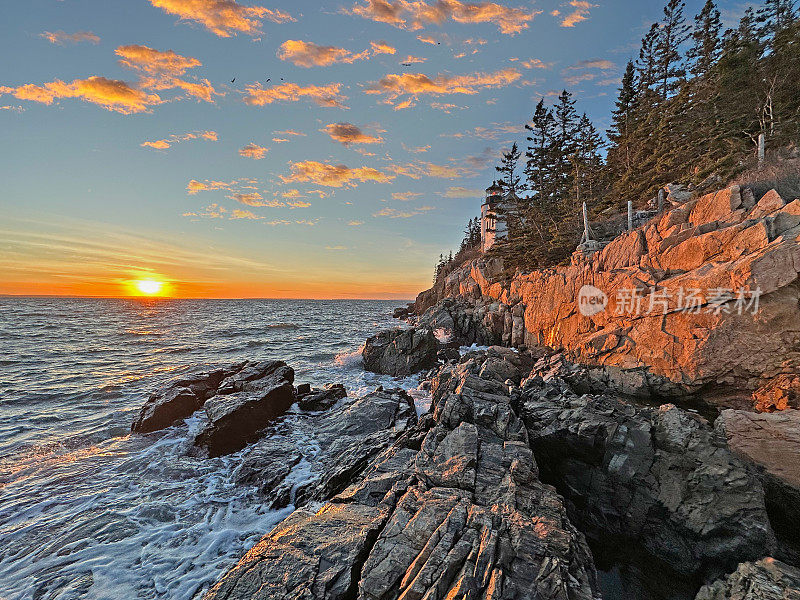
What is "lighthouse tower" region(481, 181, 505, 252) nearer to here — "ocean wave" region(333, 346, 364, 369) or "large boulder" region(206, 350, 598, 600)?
"ocean wave" region(333, 346, 364, 369)

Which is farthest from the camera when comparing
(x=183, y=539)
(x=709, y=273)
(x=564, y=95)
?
(x=564, y=95)

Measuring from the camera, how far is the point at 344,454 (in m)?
10.8

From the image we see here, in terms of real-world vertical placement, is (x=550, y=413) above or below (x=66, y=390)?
above

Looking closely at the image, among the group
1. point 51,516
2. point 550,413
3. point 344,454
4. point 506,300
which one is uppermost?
point 506,300

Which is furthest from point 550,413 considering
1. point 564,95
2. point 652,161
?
point 564,95

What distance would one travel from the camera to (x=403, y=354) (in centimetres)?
2514

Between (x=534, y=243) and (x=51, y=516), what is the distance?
40586mm

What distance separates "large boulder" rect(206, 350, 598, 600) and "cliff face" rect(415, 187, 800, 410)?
1122cm

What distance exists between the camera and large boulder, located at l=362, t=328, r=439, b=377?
24.6 m

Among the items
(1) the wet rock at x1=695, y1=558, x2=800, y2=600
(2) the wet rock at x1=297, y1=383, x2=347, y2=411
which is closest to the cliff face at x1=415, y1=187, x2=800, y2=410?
(1) the wet rock at x1=695, y1=558, x2=800, y2=600

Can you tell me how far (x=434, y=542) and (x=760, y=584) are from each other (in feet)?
16.9

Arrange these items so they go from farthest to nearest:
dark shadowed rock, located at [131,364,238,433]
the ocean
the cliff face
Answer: dark shadowed rock, located at [131,364,238,433]
the cliff face
the ocean

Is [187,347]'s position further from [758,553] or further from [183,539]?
[758,553]

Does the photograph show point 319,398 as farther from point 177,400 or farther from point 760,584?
point 760,584
